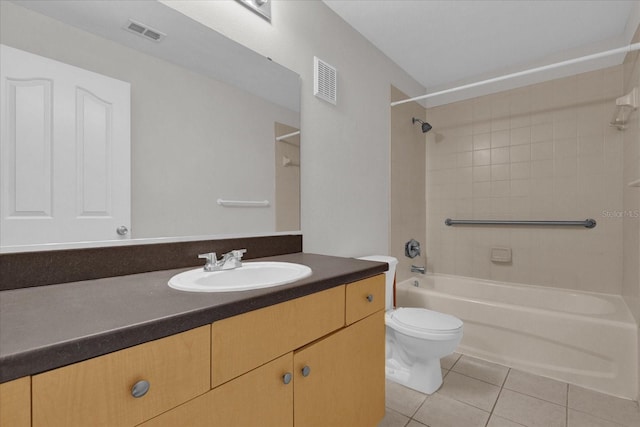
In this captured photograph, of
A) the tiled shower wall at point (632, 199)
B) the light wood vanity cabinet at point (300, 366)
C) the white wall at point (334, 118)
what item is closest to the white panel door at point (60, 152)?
the white wall at point (334, 118)

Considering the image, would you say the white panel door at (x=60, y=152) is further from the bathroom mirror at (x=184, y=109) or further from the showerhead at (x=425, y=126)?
the showerhead at (x=425, y=126)

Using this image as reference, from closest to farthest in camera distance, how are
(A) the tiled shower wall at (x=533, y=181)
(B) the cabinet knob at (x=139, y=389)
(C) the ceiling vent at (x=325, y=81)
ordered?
(B) the cabinet knob at (x=139, y=389) < (C) the ceiling vent at (x=325, y=81) < (A) the tiled shower wall at (x=533, y=181)

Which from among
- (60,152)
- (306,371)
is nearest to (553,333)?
(306,371)

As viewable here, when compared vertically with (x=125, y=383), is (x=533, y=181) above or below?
above

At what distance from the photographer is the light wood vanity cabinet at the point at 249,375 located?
1.67 ft

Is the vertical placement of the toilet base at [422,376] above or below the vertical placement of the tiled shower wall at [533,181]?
below

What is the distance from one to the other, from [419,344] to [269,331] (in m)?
1.18

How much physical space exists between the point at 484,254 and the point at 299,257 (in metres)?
2.04

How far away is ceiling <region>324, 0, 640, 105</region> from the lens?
1880 mm

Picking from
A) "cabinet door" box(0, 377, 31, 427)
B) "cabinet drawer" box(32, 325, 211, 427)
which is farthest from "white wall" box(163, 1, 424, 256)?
"cabinet door" box(0, 377, 31, 427)

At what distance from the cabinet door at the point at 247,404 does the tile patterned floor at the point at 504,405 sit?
931 millimetres

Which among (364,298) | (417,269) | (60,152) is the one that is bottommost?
(417,269)

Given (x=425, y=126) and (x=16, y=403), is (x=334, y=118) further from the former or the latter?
(x=16, y=403)

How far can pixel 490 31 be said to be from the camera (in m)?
2.13
